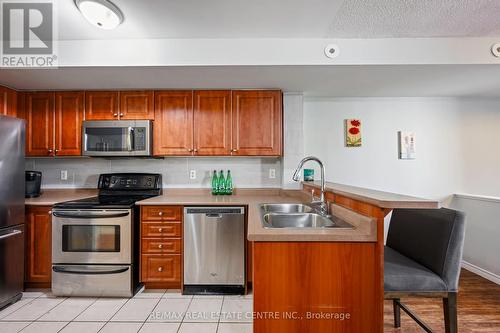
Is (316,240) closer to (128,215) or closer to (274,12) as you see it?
(274,12)

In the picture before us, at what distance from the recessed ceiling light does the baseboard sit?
423 cm

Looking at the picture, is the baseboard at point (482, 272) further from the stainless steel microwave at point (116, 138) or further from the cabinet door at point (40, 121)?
the cabinet door at point (40, 121)

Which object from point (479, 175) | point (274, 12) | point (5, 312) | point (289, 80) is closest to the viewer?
point (274, 12)

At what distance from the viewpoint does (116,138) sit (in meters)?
2.77

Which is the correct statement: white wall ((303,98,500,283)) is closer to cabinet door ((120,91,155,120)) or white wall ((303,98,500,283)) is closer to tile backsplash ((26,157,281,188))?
tile backsplash ((26,157,281,188))

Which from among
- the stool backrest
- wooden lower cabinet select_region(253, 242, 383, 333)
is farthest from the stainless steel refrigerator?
the stool backrest

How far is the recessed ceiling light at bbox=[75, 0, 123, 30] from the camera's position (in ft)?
5.31

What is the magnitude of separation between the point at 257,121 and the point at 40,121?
7.94 feet

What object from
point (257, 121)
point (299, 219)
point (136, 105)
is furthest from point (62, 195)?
point (299, 219)

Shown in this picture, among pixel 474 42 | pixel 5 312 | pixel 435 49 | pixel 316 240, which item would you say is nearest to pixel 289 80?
pixel 435 49

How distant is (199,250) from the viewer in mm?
2436

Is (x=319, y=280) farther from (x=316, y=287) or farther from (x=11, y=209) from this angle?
(x=11, y=209)

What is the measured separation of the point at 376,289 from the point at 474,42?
2.29 metres

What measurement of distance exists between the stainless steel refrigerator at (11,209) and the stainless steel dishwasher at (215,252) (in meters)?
1.50
